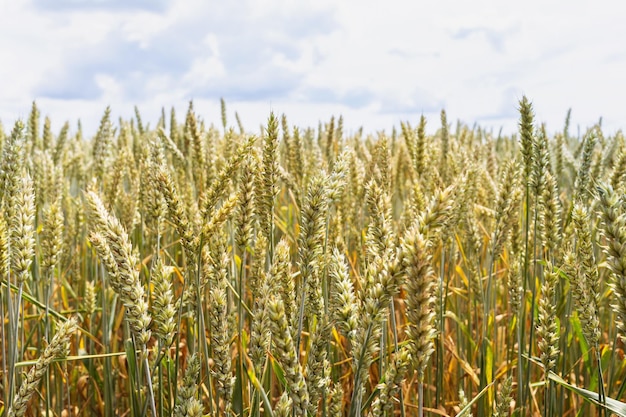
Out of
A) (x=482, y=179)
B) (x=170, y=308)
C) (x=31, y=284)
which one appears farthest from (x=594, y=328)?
(x=31, y=284)

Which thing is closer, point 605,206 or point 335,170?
point 605,206

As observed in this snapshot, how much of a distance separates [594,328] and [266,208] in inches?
36.3

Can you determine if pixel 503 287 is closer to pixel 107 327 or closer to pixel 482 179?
pixel 482 179

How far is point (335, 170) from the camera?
1.40 meters

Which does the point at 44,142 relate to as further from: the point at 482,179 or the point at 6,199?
the point at 482,179

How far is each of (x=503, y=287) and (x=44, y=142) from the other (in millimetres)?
3544

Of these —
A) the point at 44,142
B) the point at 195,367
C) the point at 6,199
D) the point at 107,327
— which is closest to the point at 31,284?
the point at 107,327

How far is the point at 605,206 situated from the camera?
97 centimetres

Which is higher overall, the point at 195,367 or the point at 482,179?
the point at 482,179

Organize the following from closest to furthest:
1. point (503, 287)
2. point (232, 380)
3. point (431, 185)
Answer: point (232, 380) → point (431, 185) → point (503, 287)

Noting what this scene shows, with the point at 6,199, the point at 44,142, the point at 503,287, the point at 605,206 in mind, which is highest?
the point at 44,142

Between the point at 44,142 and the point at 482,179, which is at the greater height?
the point at 44,142

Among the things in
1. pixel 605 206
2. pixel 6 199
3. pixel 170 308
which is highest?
pixel 6 199

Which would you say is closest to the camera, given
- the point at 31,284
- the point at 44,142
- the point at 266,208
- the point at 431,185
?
the point at 266,208
